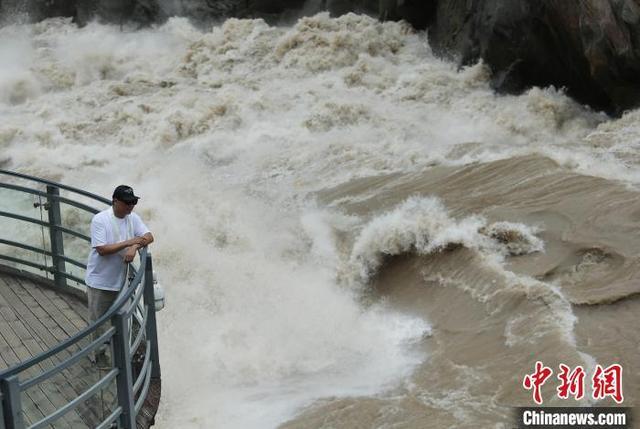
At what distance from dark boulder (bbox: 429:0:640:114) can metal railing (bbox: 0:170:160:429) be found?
344 inches

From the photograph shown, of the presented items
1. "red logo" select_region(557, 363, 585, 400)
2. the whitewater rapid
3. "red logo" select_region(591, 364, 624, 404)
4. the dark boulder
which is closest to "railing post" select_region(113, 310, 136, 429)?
the whitewater rapid

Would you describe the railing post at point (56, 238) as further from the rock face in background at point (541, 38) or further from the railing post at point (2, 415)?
the rock face in background at point (541, 38)

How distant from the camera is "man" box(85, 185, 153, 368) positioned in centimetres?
571

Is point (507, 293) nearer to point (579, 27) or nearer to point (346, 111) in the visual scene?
point (579, 27)

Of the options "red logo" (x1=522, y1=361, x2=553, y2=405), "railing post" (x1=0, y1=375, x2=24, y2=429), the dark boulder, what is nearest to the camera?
"railing post" (x1=0, y1=375, x2=24, y2=429)

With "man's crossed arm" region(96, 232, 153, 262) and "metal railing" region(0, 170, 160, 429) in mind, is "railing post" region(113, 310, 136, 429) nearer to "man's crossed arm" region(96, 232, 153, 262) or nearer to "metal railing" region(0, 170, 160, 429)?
"metal railing" region(0, 170, 160, 429)

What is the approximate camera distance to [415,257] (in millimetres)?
9586

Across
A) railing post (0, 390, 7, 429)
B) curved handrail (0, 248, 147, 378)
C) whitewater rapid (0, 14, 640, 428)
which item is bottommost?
whitewater rapid (0, 14, 640, 428)

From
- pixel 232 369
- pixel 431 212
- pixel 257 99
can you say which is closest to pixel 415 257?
pixel 431 212

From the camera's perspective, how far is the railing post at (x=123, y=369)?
4949mm

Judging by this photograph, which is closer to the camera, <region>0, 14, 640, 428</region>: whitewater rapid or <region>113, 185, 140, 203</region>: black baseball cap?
<region>113, 185, 140, 203</region>: black baseball cap

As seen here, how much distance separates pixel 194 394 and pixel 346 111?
8.21 metres

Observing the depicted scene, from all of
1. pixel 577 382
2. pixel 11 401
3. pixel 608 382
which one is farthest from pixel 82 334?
pixel 608 382

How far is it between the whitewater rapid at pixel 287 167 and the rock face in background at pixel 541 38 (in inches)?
15.3
